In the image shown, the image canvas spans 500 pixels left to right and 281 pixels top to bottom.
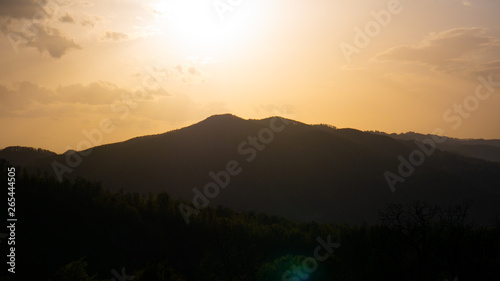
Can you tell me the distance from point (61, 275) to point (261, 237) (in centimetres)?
9833

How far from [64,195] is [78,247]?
25845 mm

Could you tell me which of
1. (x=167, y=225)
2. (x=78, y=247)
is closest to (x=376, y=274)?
(x=78, y=247)

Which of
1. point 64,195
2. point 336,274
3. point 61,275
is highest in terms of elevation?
point 64,195

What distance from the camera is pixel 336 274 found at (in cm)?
7156

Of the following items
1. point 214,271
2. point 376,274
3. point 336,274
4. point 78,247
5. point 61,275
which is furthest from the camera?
point 78,247

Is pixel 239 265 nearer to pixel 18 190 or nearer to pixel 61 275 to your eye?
pixel 61 275

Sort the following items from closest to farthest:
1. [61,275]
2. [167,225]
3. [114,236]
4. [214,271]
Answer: [61,275] → [214,271] → [114,236] → [167,225]

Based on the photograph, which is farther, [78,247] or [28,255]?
[78,247]

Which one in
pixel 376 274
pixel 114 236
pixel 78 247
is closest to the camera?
pixel 376 274

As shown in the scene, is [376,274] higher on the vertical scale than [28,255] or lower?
lower

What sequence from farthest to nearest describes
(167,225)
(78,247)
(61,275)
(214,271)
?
(167,225) < (78,247) < (214,271) < (61,275)

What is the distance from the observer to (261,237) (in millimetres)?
147875

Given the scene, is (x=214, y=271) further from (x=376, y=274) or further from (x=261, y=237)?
(x=261, y=237)

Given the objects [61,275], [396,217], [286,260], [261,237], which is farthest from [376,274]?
[261,237]
